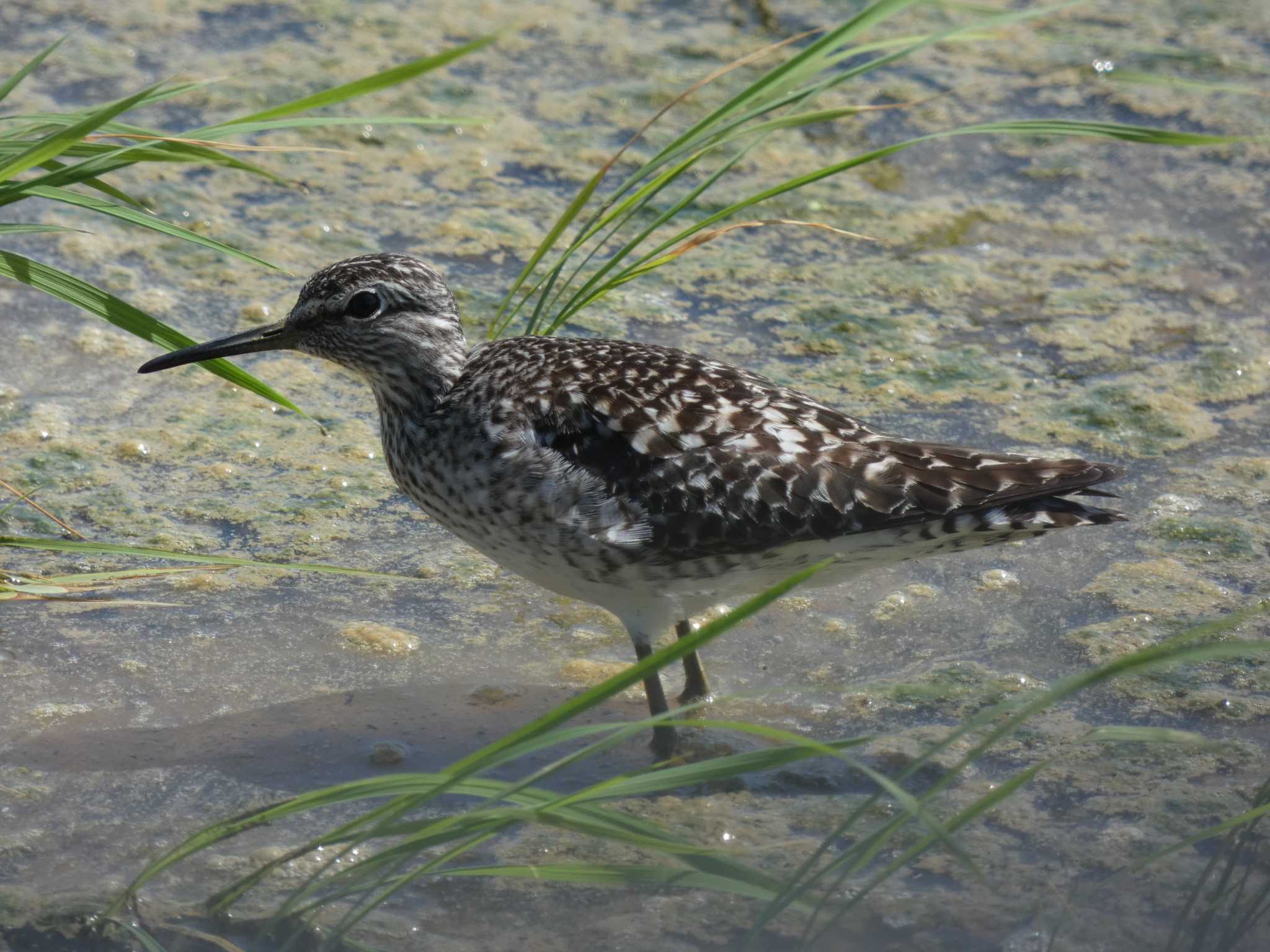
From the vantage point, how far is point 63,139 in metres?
3.87

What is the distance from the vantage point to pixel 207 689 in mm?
4551

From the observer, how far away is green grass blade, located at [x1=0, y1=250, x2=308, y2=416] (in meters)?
4.30

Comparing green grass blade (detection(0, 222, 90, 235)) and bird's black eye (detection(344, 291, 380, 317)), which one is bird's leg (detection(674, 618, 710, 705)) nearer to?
bird's black eye (detection(344, 291, 380, 317))

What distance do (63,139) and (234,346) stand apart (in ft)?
3.46

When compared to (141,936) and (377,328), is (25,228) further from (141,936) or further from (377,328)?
(141,936)

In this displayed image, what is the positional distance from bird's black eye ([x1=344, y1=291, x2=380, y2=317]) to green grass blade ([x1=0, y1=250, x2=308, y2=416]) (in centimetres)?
46

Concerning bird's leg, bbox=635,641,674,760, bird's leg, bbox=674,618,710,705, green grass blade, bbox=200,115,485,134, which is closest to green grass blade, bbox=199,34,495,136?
green grass blade, bbox=200,115,485,134

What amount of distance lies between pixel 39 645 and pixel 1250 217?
565 centimetres

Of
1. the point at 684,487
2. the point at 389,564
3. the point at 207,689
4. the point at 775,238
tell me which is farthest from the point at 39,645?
the point at 775,238

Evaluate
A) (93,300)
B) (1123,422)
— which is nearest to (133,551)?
(93,300)

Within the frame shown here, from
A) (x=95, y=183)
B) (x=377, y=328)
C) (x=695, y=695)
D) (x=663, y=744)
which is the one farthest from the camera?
(x=377, y=328)

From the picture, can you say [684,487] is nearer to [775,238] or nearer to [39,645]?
[39,645]

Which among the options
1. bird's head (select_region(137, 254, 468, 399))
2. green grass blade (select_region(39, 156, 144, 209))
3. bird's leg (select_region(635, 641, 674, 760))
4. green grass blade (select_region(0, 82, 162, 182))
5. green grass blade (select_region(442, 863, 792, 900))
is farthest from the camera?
bird's head (select_region(137, 254, 468, 399))

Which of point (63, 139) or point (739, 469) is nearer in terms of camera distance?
point (63, 139)
